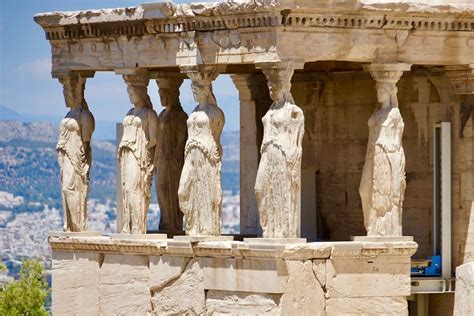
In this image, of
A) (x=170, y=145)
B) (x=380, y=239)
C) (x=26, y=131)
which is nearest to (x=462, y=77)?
(x=380, y=239)

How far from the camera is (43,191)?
140 meters

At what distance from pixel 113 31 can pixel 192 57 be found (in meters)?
1.64

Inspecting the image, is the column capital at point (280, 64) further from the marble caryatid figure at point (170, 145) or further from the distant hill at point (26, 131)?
the distant hill at point (26, 131)

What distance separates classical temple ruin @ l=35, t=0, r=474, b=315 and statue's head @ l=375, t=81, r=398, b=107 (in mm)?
13

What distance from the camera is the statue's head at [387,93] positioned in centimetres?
3416

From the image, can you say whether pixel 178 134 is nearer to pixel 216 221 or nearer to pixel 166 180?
pixel 166 180

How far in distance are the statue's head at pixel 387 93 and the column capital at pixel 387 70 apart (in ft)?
0.19

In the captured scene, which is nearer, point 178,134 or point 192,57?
point 192,57

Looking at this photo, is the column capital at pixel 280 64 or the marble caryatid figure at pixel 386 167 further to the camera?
Answer: the marble caryatid figure at pixel 386 167

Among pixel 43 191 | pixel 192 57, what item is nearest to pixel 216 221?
pixel 192 57

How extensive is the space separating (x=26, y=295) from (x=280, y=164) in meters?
20.1

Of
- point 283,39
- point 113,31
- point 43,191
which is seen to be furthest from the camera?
point 43,191

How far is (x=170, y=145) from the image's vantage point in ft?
120

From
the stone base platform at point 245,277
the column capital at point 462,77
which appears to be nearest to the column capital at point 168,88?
the stone base platform at point 245,277
